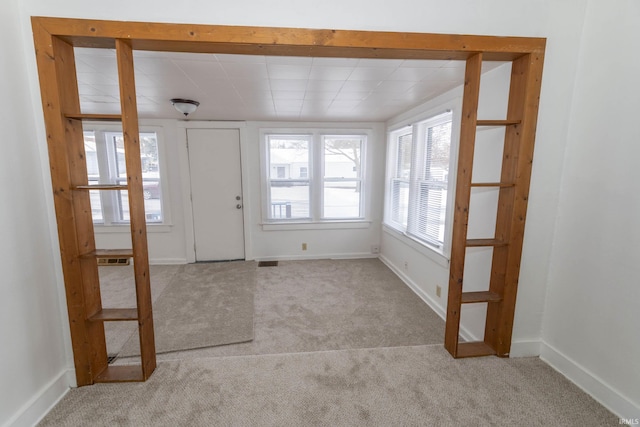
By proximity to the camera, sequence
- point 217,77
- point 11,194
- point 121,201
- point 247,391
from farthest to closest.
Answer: point 121,201 → point 217,77 → point 247,391 → point 11,194

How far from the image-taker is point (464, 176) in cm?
168

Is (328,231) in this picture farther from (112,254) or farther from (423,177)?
(112,254)

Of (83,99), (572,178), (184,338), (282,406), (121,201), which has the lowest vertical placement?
(184,338)

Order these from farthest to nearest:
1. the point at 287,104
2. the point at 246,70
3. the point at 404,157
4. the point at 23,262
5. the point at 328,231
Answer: the point at 328,231
the point at 404,157
the point at 287,104
the point at 246,70
the point at 23,262

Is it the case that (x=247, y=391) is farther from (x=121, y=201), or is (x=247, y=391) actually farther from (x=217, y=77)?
(x=121, y=201)

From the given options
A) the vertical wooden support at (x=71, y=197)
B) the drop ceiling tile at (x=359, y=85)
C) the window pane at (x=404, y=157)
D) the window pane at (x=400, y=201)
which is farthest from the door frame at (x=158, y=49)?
the window pane at (x=400, y=201)

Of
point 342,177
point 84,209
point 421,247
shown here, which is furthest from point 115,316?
point 342,177

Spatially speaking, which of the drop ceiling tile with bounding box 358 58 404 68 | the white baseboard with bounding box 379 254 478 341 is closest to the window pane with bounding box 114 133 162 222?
the drop ceiling tile with bounding box 358 58 404 68

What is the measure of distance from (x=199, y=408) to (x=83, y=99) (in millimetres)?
3119

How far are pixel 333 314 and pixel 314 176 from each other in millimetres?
2302

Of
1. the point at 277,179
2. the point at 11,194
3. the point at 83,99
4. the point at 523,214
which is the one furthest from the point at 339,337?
the point at 83,99

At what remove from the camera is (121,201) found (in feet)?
14.3

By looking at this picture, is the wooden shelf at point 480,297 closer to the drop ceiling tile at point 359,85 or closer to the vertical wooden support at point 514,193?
the vertical wooden support at point 514,193

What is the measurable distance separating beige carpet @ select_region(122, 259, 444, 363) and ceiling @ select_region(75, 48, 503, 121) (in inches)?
86.8
